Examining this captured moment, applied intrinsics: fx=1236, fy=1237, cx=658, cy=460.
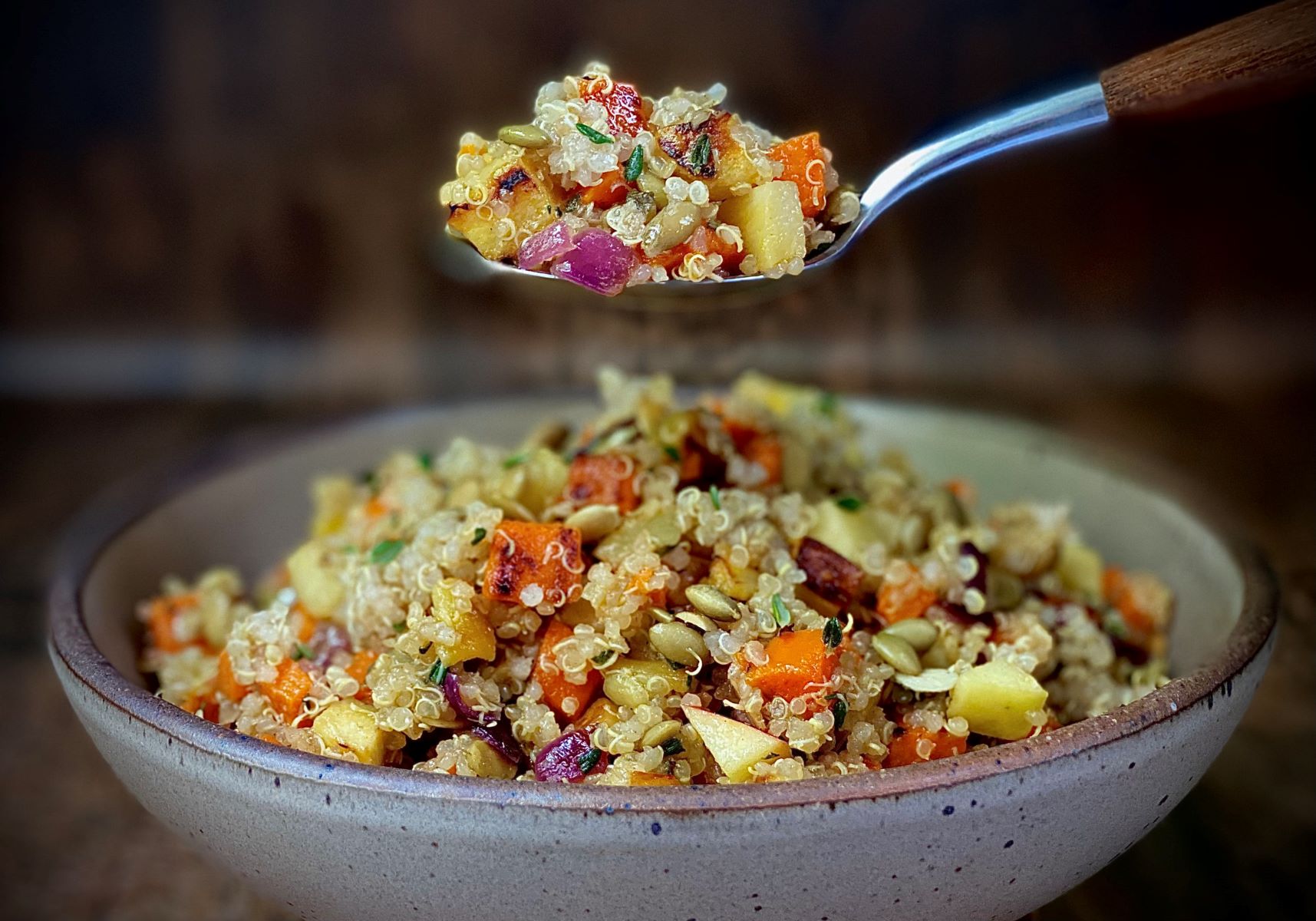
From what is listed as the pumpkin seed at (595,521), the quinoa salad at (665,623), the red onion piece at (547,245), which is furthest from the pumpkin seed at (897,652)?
the red onion piece at (547,245)

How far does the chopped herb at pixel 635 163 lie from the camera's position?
133 centimetres

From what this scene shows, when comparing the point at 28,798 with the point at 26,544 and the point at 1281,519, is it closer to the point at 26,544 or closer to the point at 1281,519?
the point at 26,544

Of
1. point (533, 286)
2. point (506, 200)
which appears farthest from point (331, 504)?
point (533, 286)

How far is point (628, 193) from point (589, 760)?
61cm

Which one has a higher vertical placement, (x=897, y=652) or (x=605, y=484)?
(x=605, y=484)

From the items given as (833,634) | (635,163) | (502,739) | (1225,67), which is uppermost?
(1225,67)

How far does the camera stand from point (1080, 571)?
174 centimetres

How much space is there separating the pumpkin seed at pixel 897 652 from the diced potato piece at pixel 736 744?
195 mm

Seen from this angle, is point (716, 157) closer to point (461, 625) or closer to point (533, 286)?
point (461, 625)

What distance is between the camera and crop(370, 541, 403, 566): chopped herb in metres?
1.43

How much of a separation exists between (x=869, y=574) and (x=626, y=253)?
1.54 feet

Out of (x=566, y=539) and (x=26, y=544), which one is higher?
(x=566, y=539)

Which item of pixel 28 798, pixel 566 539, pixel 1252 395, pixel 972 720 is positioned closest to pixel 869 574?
pixel 972 720

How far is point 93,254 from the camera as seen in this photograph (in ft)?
12.9
